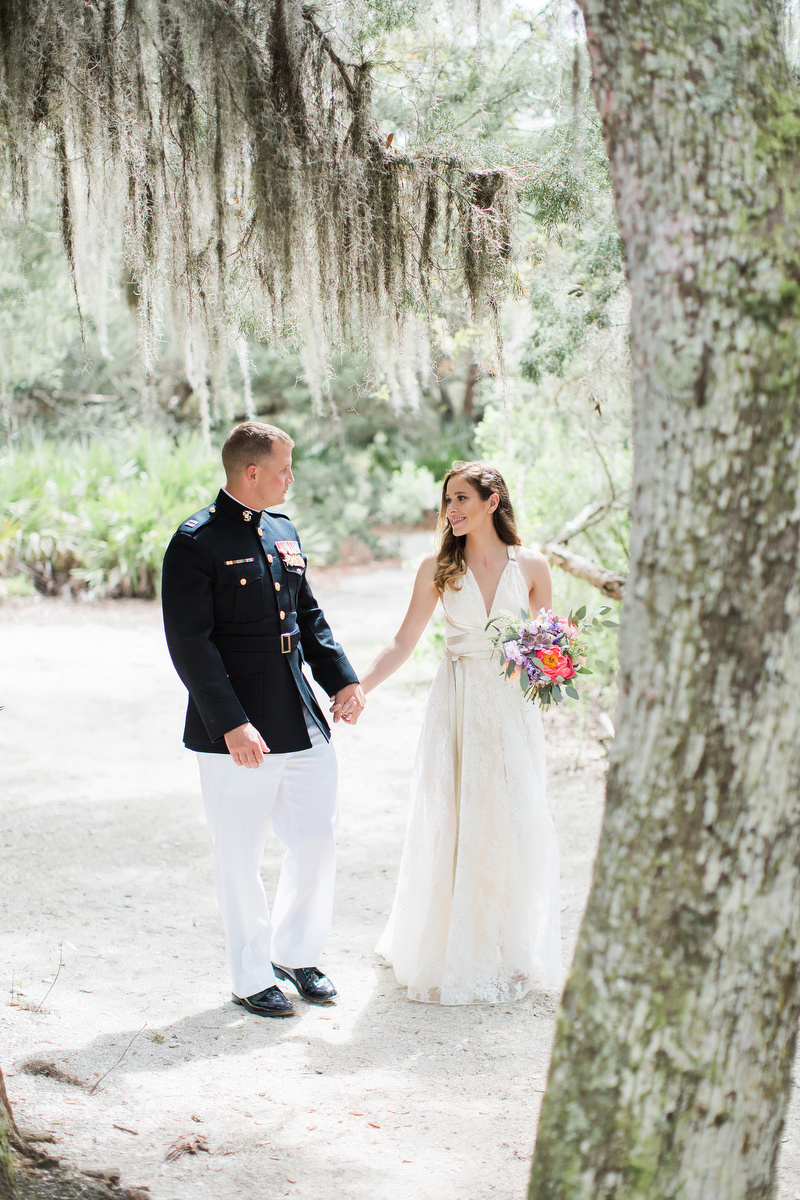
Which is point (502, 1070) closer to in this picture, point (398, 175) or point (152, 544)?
point (398, 175)

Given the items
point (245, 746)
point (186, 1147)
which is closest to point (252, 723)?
point (245, 746)

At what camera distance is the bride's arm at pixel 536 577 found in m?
3.92

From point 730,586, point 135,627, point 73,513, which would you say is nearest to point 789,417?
point 730,586

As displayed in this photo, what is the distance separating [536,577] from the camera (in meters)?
3.93

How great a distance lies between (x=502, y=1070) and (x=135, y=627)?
30.0ft

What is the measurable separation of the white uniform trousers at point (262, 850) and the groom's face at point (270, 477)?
2.77ft

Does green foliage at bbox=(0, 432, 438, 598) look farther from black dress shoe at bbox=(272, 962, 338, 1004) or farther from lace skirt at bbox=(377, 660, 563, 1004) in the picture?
black dress shoe at bbox=(272, 962, 338, 1004)

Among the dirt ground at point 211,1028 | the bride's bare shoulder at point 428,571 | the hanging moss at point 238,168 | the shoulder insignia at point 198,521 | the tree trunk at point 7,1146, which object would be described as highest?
the hanging moss at point 238,168

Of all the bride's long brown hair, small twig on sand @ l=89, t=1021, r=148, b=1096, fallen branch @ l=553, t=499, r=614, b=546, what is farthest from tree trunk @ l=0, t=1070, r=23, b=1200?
fallen branch @ l=553, t=499, r=614, b=546

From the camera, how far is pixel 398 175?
13.1 ft

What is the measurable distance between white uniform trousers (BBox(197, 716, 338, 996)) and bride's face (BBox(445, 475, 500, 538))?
96 centimetres

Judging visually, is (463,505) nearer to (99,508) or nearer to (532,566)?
(532,566)

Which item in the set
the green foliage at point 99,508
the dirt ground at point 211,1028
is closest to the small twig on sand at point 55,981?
the dirt ground at point 211,1028

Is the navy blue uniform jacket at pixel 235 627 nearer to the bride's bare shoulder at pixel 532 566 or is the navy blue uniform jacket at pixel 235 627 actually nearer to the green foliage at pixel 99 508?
the bride's bare shoulder at pixel 532 566
